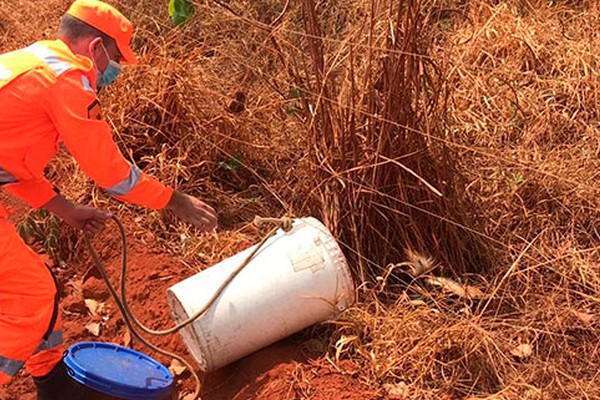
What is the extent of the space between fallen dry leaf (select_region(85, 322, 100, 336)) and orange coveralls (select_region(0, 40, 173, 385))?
628mm

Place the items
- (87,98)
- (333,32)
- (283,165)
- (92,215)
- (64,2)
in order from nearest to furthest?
(87,98) → (92,215) → (283,165) → (333,32) → (64,2)

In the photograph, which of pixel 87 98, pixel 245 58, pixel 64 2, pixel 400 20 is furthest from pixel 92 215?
pixel 64 2

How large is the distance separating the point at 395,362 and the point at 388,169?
0.85 m

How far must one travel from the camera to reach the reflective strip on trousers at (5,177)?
2693 millimetres

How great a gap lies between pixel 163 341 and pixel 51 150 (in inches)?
42.2

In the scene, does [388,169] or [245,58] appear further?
[245,58]

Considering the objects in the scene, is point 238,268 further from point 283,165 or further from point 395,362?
A: point 283,165

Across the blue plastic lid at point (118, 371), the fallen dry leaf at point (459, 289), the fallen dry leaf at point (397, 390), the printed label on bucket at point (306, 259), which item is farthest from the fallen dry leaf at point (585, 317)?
the blue plastic lid at point (118, 371)

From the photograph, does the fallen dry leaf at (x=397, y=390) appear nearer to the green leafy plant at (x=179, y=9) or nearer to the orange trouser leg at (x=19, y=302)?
the orange trouser leg at (x=19, y=302)

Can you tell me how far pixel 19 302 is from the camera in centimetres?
272

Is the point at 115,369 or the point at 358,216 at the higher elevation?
the point at 358,216

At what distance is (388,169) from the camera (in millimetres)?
3348

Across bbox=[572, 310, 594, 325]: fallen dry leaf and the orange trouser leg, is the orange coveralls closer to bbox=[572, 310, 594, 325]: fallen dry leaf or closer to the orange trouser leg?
the orange trouser leg

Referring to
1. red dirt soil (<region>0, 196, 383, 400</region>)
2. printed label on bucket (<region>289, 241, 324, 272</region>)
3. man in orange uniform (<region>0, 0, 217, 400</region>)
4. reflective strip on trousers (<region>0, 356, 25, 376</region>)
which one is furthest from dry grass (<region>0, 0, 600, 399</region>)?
reflective strip on trousers (<region>0, 356, 25, 376</region>)
